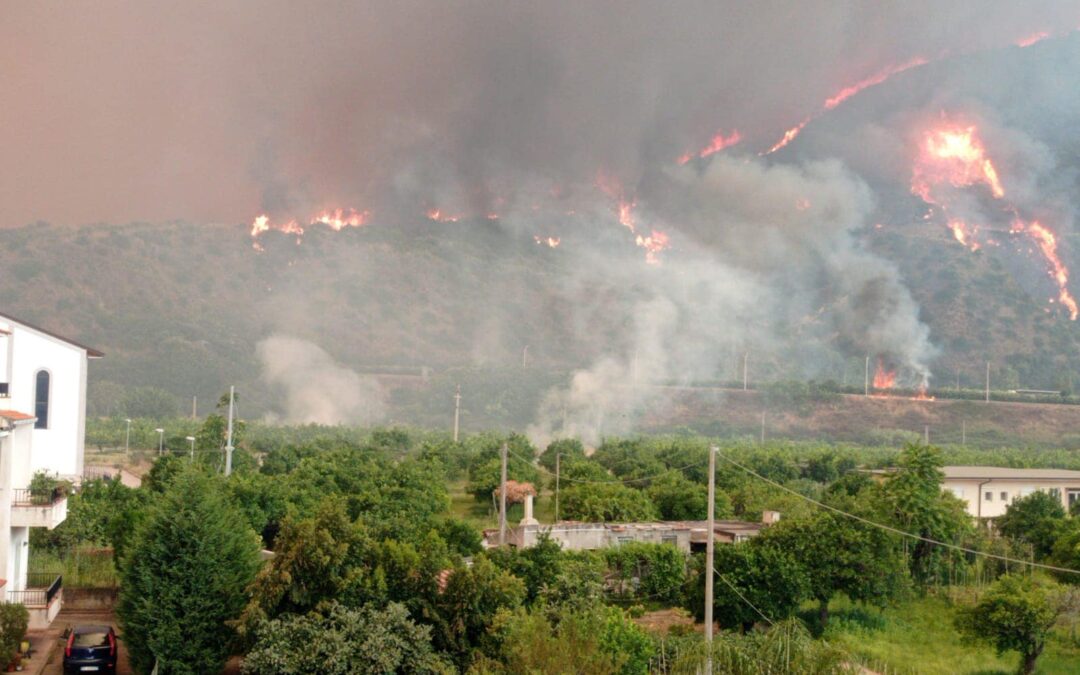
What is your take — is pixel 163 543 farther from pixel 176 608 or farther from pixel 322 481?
pixel 322 481

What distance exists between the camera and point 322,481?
117 ft

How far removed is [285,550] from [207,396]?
9193 centimetres

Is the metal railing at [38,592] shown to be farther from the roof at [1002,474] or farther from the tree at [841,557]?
the roof at [1002,474]

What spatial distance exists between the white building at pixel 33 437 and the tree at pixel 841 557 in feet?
47.9

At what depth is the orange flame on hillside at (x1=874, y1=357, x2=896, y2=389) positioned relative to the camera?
362ft

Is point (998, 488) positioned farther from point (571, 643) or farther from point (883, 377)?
point (883, 377)

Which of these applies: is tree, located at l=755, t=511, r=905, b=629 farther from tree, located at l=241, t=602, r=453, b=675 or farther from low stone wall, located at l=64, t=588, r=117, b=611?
low stone wall, located at l=64, t=588, r=117, b=611

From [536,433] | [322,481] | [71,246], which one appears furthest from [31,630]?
[71,246]

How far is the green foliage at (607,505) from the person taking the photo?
106 ft

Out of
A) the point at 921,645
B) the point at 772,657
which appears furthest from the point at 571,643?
the point at 921,645

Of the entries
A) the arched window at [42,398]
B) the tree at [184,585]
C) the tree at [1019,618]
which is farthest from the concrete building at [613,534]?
the tree at [184,585]

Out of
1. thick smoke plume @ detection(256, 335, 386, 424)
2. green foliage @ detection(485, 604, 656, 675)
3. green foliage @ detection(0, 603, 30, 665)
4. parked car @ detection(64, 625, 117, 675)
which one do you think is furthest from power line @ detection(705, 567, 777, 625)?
thick smoke plume @ detection(256, 335, 386, 424)

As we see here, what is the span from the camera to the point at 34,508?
790 inches

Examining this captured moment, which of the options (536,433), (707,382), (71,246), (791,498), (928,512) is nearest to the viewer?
(928,512)
